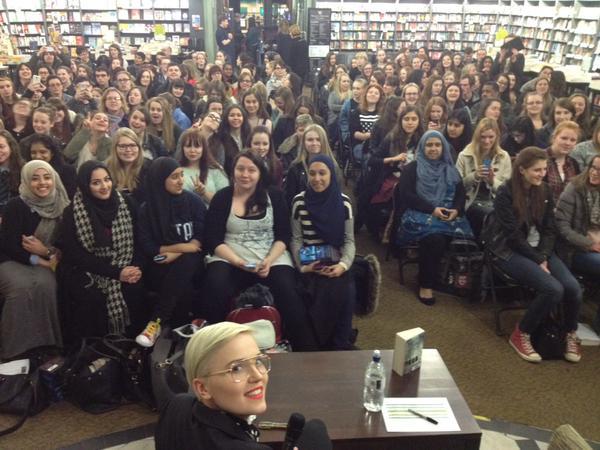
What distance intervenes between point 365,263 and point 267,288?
28.4 inches

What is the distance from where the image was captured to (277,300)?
Answer: 313cm

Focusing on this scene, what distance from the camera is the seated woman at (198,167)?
3.78 metres

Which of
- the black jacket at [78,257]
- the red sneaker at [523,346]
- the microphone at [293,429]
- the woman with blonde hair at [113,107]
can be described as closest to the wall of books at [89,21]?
the woman with blonde hair at [113,107]

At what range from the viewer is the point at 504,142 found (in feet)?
→ 16.3

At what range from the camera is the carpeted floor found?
2666 millimetres

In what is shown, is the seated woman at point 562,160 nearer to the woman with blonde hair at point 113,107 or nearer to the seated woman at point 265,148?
the seated woman at point 265,148

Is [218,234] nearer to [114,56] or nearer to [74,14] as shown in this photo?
[114,56]

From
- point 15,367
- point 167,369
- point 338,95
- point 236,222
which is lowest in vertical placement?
point 15,367

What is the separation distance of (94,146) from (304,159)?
1711 millimetres

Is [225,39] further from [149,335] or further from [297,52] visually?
[149,335]

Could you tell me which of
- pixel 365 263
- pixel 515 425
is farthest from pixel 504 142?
pixel 515 425

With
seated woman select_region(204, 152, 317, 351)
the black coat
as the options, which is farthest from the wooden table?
the black coat

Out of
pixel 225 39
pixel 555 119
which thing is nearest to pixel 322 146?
pixel 555 119

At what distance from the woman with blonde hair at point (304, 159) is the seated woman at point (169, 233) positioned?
1007mm
